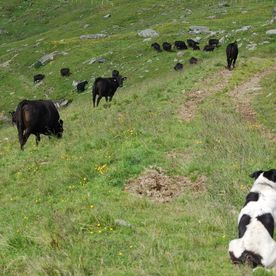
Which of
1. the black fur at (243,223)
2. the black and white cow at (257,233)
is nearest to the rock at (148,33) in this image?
the black and white cow at (257,233)

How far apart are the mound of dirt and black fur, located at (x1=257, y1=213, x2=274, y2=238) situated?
339cm

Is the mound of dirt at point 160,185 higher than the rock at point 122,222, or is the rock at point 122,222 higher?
the rock at point 122,222

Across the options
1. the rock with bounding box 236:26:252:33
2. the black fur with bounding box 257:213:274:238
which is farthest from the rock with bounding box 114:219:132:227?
the rock with bounding box 236:26:252:33

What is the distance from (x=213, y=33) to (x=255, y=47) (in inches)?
411

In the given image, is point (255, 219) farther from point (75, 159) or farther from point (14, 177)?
point (14, 177)

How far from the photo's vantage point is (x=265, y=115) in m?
19.0

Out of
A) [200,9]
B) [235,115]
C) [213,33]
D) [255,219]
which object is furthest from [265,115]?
[200,9]

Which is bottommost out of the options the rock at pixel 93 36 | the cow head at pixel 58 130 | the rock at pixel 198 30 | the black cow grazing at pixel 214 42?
the rock at pixel 93 36

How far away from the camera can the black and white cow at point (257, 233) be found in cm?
664

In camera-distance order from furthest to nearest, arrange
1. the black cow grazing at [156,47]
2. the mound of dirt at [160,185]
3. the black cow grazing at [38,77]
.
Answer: the black cow grazing at [38,77] → the black cow grazing at [156,47] → the mound of dirt at [160,185]

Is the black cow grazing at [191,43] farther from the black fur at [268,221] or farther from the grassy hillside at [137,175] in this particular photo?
the black fur at [268,221]

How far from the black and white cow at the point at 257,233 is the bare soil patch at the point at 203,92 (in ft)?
33.0

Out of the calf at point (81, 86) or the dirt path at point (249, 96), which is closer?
the dirt path at point (249, 96)

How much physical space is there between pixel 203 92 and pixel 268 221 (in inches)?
673
